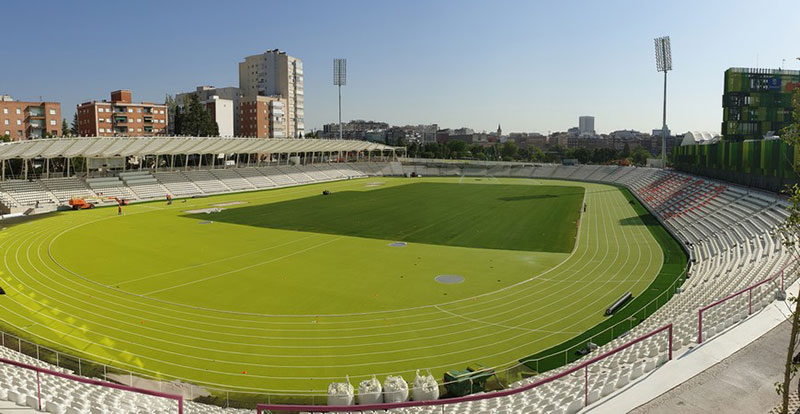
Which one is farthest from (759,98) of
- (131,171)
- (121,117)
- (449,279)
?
(121,117)

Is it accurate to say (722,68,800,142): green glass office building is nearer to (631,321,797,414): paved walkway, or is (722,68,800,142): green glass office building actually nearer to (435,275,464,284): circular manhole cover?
(435,275,464,284): circular manhole cover

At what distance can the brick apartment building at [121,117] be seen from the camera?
10831 centimetres

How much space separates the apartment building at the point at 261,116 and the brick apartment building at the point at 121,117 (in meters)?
20.5

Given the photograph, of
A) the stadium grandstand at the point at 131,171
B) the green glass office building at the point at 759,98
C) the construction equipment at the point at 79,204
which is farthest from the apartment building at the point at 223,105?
the green glass office building at the point at 759,98

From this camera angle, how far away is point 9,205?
47.5 m

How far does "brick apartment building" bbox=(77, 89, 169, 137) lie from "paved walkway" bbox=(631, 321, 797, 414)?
115m

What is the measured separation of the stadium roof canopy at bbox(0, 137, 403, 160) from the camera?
48.4 m

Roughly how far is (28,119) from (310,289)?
105346mm

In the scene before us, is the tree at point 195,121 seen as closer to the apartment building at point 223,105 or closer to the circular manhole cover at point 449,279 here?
the apartment building at point 223,105

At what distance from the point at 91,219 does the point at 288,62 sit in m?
108

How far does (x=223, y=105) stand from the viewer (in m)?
126

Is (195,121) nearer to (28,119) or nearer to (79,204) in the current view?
(28,119)

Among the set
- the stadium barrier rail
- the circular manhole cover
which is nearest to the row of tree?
the circular manhole cover

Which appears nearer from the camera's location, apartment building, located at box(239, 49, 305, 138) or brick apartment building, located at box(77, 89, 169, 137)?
brick apartment building, located at box(77, 89, 169, 137)
